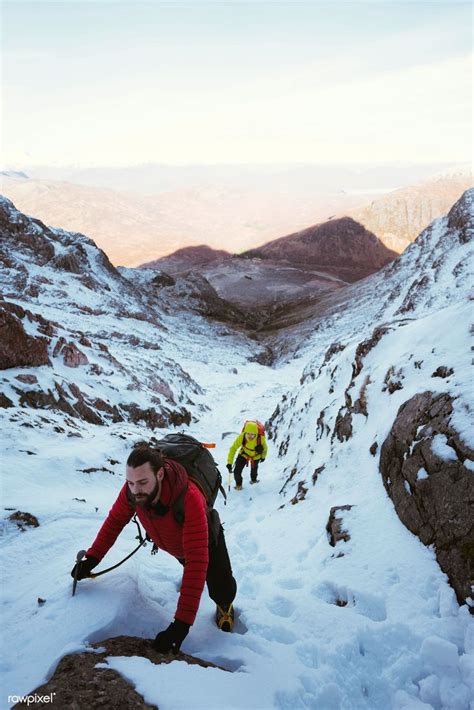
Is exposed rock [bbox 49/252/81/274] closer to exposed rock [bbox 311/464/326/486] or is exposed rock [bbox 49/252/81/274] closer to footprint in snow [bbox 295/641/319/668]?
exposed rock [bbox 311/464/326/486]

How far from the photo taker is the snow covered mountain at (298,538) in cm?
349

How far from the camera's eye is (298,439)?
11078 millimetres

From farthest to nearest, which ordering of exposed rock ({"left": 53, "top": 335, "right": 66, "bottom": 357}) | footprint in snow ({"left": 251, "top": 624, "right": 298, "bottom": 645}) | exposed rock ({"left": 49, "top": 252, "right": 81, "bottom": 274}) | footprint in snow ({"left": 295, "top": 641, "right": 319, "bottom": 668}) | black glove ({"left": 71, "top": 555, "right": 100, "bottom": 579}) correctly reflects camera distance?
exposed rock ({"left": 49, "top": 252, "right": 81, "bottom": 274}) → exposed rock ({"left": 53, "top": 335, "right": 66, "bottom": 357}) → footprint in snow ({"left": 251, "top": 624, "right": 298, "bottom": 645}) → black glove ({"left": 71, "top": 555, "right": 100, "bottom": 579}) → footprint in snow ({"left": 295, "top": 641, "right": 319, "bottom": 668})

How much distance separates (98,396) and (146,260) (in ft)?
294

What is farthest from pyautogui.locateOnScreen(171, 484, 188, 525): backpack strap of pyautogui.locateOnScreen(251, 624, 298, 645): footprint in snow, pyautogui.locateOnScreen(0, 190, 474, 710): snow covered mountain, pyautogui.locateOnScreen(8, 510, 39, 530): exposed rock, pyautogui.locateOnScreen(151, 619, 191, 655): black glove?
pyautogui.locateOnScreen(8, 510, 39, 530): exposed rock

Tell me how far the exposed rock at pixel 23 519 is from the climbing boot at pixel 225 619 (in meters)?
2.69

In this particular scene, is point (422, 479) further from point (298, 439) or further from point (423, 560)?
point (298, 439)

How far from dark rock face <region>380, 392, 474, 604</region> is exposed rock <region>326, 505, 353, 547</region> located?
712 mm

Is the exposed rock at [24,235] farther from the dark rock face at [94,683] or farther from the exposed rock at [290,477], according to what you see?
the dark rock face at [94,683]

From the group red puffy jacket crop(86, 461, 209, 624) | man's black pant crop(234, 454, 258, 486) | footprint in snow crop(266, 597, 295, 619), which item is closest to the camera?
red puffy jacket crop(86, 461, 209, 624)

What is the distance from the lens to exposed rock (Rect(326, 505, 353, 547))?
5.44 meters

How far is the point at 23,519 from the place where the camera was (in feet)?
17.9

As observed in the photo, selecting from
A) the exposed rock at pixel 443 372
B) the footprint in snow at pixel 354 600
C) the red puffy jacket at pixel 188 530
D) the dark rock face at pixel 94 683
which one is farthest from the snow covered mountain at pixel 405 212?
the dark rock face at pixel 94 683

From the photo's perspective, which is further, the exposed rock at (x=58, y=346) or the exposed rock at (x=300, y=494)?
the exposed rock at (x=58, y=346)
